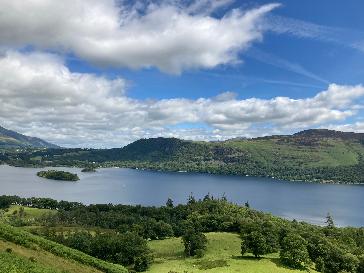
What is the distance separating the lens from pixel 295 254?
119 metres

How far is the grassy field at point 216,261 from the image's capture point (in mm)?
111062

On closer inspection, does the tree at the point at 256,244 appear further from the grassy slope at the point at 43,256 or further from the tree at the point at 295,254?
the grassy slope at the point at 43,256

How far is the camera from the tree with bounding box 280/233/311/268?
118 m

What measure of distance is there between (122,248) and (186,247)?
20816 mm

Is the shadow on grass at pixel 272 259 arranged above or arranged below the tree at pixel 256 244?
below

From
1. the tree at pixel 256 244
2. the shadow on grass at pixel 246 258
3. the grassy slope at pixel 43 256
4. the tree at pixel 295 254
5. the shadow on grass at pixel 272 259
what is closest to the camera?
the grassy slope at pixel 43 256

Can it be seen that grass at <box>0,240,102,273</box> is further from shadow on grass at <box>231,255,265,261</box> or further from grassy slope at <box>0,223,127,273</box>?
shadow on grass at <box>231,255,265,261</box>

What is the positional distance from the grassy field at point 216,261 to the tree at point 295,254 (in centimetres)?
313

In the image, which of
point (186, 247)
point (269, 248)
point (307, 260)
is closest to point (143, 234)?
point (186, 247)

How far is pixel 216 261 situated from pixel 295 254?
22.5 metres

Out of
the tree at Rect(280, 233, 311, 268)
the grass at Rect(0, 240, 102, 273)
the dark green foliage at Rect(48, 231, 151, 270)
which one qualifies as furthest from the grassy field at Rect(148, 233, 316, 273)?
the grass at Rect(0, 240, 102, 273)

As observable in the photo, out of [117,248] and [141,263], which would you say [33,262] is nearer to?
[141,263]

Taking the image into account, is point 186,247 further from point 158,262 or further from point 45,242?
point 45,242

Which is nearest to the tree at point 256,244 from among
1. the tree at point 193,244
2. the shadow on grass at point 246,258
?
the shadow on grass at point 246,258
